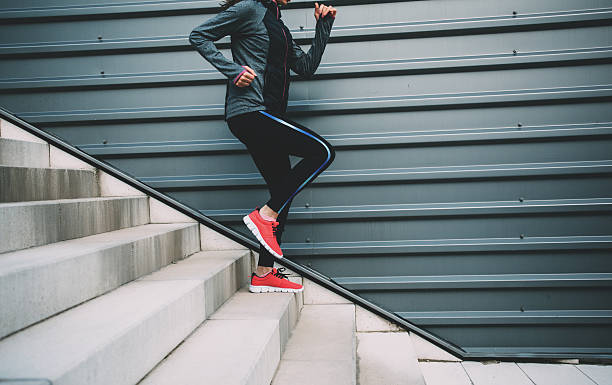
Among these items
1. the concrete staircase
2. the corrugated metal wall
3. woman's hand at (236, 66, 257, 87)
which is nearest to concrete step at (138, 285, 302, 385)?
the concrete staircase

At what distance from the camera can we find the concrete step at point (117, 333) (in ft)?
3.51

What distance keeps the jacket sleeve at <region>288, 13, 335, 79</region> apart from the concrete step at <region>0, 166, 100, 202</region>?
1517 millimetres

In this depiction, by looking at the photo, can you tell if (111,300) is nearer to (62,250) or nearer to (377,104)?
(62,250)

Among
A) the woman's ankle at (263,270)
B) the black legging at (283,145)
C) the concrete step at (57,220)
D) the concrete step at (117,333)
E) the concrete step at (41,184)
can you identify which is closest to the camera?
the concrete step at (117,333)

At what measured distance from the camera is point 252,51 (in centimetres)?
240

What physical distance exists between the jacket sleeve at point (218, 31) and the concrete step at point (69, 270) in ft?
3.25

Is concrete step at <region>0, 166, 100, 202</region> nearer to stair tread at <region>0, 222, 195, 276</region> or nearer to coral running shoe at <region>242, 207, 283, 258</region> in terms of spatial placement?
stair tread at <region>0, 222, 195, 276</region>

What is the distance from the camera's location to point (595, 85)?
3016 mm

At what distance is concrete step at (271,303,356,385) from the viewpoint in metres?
1.87

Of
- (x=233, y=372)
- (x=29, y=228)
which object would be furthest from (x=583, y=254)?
(x=29, y=228)

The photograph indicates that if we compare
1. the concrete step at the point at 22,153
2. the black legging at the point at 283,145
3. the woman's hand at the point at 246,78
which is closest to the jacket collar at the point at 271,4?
the woman's hand at the point at 246,78

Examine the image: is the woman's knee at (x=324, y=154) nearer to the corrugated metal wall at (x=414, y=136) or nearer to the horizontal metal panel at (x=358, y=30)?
the corrugated metal wall at (x=414, y=136)

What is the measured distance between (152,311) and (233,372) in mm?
360

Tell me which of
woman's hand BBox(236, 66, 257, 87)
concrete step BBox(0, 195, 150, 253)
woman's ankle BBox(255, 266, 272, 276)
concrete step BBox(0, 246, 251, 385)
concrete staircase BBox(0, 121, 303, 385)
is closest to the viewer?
concrete step BBox(0, 246, 251, 385)
